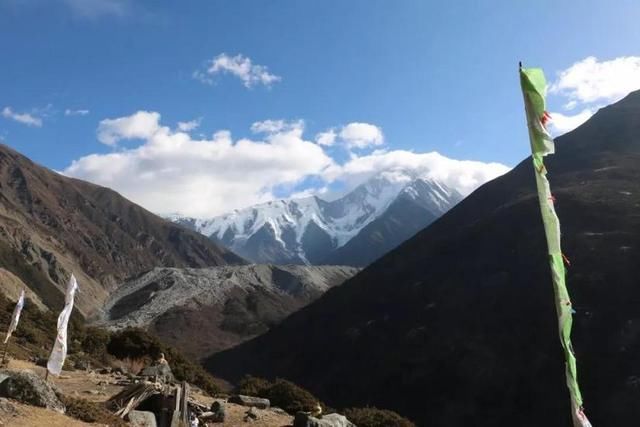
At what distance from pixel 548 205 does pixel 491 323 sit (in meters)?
62.3

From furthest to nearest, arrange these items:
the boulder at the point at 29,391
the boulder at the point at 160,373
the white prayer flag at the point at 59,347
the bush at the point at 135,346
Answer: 1. the bush at the point at 135,346
2. the boulder at the point at 160,373
3. the white prayer flag at the point at 59,347
4. the boulder at the point at 29,391

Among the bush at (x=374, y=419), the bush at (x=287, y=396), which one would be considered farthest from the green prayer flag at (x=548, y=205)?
the bush at (x=287, y=396)

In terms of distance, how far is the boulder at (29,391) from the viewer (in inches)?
524

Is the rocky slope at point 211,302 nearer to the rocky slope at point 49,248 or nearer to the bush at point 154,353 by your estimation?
the rocky slope at point 49,248

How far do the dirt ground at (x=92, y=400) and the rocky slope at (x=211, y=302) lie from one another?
7822 cm

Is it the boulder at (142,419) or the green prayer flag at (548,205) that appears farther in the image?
the boulder at (142,419)

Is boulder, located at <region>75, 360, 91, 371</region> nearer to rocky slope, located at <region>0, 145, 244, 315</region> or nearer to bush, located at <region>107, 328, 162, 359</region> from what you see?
bush, located at <region>107, 328, 162, 359</region>

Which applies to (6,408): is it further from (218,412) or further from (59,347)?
(218,412)

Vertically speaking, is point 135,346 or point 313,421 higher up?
point 135,346

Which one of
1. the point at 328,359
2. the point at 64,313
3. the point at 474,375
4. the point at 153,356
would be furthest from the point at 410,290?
the point at 64,313

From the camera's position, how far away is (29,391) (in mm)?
13539

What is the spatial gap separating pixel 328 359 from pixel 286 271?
107m

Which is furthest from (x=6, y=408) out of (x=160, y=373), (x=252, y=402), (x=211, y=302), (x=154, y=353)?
(x=211, y=302)

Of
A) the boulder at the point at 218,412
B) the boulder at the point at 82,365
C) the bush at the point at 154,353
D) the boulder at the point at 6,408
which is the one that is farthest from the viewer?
the bush at the point at 154,353
